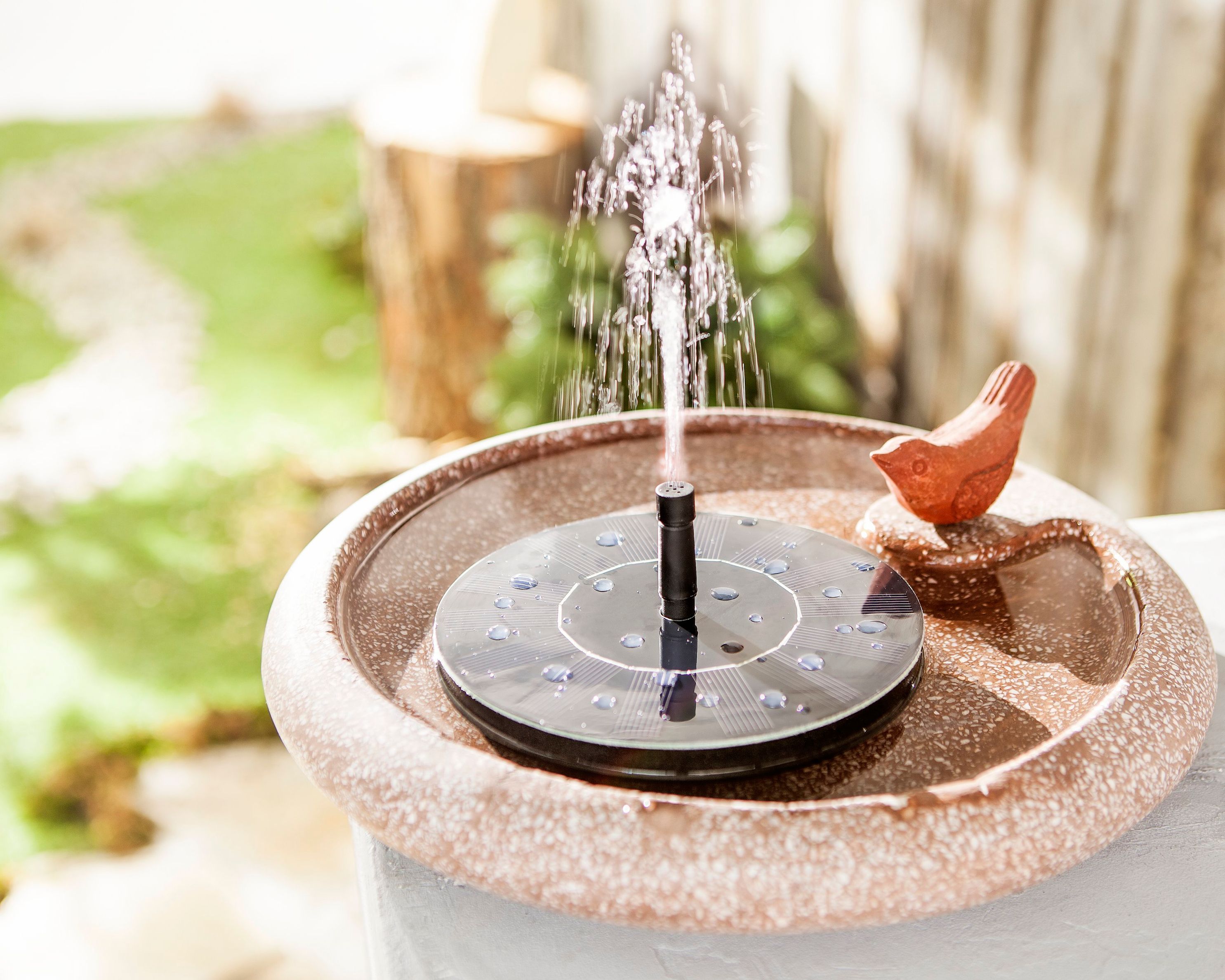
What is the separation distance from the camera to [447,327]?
3.32 m

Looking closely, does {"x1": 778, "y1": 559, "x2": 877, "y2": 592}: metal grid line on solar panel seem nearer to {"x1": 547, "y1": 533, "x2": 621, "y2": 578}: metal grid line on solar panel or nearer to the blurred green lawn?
{"x1": 547, "y1": 533, "x2": 621, "y2": 578}: metal grid line on solar panel

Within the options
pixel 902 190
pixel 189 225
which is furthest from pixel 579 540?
pixel 189 225

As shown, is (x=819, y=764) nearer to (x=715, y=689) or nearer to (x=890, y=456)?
(x=715, y=689)

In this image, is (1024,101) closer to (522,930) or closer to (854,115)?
(854,115)

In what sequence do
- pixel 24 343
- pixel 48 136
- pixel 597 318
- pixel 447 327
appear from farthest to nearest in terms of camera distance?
1. pixel 48 136
2. pixel 24 343
3. pixel 447 327
4. pixel 597 318

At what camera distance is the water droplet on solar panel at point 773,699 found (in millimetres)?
914

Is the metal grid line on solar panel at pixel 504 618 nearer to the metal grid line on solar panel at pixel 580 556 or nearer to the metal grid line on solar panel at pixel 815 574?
the metal grid line on solar panel at pixel 580 556

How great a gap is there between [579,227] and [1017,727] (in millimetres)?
2284

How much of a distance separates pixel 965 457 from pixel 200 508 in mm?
2667

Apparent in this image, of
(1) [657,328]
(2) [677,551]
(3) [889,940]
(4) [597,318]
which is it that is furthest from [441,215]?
(3) [889,940]

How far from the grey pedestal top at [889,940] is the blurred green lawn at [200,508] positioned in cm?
157

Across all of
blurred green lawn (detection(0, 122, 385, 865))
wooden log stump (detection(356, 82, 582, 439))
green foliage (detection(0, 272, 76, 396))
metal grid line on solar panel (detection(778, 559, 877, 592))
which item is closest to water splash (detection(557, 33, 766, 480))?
wooden log stump (detection(356, 82, 582, 439))

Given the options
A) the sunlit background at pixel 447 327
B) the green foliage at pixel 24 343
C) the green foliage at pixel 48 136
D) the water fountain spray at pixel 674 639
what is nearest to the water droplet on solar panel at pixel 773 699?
the water fountain spray at pixel 674 639

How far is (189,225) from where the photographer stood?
5125 millimetres
